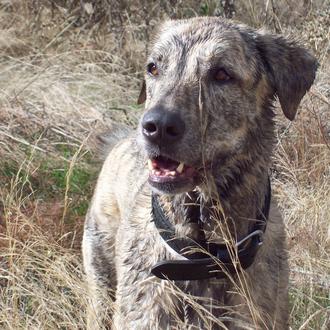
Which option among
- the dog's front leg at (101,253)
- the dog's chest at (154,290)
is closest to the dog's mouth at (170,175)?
the dog's chest at (154,290)

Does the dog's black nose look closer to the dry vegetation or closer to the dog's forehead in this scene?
the dog's forehead

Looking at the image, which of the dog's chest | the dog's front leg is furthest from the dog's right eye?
the dog's front leg

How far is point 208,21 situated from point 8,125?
3.30 metres

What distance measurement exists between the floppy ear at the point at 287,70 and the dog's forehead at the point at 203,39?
174 millimetres

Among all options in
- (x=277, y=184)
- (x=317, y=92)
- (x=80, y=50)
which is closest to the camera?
(x=277, y=184)

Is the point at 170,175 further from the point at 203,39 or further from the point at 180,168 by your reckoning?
the point at 203,39

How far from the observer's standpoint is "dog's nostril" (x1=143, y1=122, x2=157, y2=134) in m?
3.50

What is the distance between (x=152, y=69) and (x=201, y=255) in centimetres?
91

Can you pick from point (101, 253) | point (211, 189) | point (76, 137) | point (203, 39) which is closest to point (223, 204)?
point (211, 189)

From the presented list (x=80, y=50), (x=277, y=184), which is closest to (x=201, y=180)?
(x=277, y=184)

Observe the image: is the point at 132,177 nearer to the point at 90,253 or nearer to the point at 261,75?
the point at 90,253

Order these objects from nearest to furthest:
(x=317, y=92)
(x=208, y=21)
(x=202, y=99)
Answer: (x=202, y=99) → (x=208, y=21) → (x=317, y=92)

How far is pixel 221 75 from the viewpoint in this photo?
12.6 feet

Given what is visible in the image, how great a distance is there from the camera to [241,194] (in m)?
3.96
